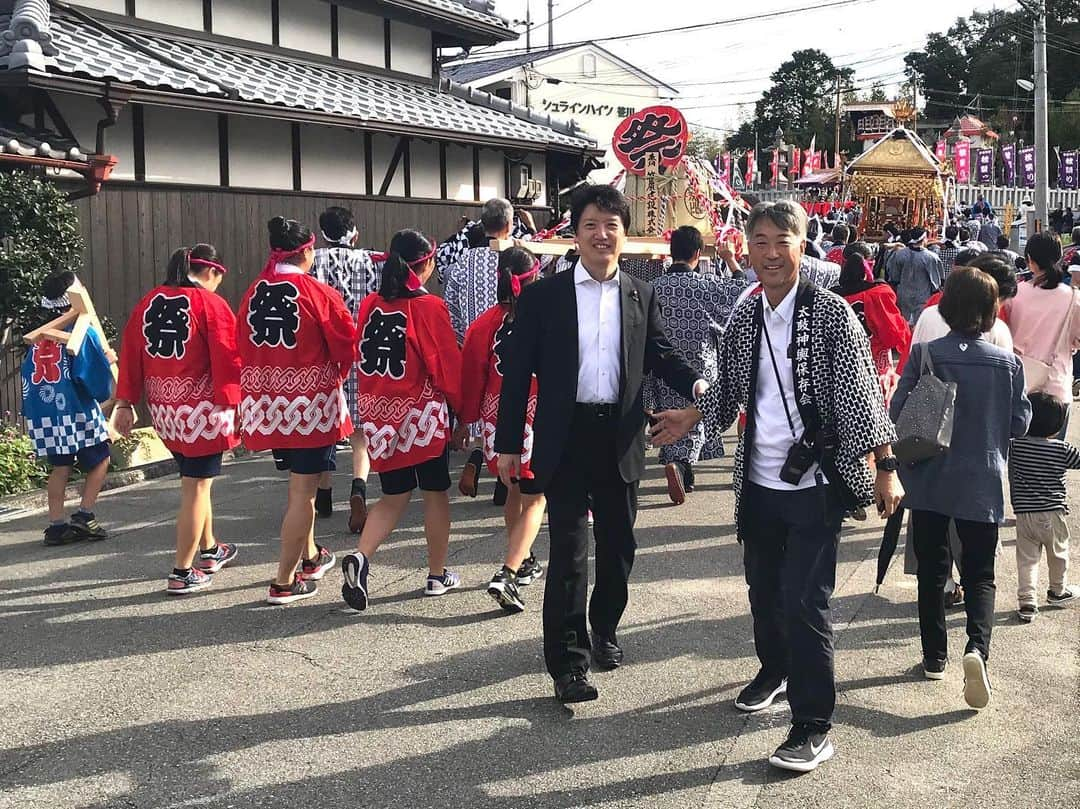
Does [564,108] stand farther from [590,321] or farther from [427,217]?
[590,321]

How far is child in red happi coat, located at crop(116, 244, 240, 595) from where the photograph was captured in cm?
598

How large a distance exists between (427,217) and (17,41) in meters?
7.19

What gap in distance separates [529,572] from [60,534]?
3314 millimetres

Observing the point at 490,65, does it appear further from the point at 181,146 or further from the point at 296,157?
the point at 181,146

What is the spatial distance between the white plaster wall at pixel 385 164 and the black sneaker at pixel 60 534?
8960 millimetres

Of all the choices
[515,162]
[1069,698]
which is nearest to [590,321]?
[1069,698]

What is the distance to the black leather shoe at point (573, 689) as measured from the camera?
14.4 ft

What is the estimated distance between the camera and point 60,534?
23.6 ft

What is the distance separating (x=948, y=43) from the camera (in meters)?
69.4

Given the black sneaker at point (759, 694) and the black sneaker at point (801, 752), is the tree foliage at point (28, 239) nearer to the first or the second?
the black sneaker at point (759, 694)

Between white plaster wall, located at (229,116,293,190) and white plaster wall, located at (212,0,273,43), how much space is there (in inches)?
72.2

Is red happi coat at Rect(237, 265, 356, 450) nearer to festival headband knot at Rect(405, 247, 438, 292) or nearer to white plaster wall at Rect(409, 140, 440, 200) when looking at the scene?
festival headband knot at Rect(405, 247, 438, 292)

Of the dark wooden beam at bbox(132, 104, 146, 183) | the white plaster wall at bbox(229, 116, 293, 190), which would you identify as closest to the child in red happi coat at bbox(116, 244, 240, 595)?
the dark wooden beam at bbox(132, 104, 146, 183)

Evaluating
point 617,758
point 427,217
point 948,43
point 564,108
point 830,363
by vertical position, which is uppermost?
point 948,43
